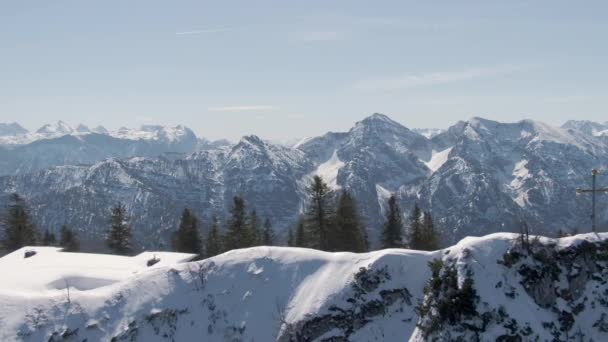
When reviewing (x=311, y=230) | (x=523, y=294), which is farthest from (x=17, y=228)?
(x=523, y=294)

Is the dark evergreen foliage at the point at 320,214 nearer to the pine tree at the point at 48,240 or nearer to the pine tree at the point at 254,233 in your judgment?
the pine tree at the point at 254,233

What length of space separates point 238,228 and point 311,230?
934 centimetres

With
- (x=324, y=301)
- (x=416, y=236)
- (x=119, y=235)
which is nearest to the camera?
(x=324, y=301)

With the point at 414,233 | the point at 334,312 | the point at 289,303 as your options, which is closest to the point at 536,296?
the point at 334,312

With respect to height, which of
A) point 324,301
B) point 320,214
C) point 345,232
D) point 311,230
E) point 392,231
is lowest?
point 392,231

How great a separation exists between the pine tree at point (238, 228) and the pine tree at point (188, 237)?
5612 millimetres

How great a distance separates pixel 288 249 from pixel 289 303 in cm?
571

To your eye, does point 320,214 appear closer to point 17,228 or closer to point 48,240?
point 17,228

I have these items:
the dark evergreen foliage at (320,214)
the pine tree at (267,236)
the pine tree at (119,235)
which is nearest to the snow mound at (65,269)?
the dark evergreen foliage at (320,214)

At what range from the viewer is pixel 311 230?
194 ft

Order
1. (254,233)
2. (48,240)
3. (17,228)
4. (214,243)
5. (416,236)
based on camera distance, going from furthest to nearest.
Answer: (48,240)
(214,243)
(17,228)
(254,233)
(416,236)

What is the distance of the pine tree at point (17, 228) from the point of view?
222 feet

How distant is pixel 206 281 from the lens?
36.2m

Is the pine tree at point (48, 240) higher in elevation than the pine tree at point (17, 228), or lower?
lower
